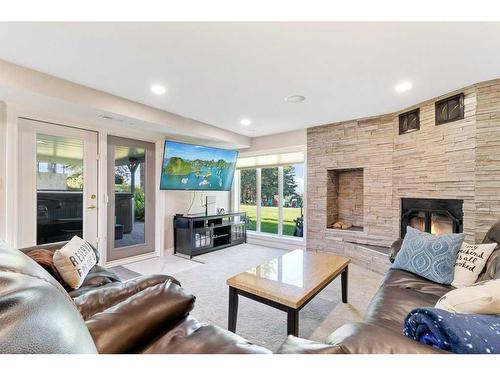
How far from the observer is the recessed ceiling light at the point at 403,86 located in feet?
7.85

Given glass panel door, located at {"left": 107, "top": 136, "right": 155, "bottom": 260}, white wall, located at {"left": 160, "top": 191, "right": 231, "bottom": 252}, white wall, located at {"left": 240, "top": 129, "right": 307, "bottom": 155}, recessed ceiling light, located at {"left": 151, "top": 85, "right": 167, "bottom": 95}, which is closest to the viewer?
recessed ceiling light, located at {"left": 151, "top": 85, "right": 167, "bottom": 95}

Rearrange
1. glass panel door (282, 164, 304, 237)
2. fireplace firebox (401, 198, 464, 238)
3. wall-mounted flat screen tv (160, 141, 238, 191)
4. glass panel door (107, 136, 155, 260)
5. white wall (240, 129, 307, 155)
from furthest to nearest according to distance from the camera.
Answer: glass panel door (282, 164, 304, 237)
white wall (240, 129, 307, 155)
wall-mounted flat screen tv (160, 141, 238, 191)
glass panel door (107, 136, 155, 260)
fireplace firebox (401, 198, 464, 238)

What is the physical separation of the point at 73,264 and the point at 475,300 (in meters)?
2.18

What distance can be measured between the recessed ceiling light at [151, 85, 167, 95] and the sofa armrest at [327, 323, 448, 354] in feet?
8.56

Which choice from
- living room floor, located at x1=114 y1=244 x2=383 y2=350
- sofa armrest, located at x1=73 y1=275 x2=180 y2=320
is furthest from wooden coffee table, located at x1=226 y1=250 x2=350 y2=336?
sofa armrest, located at x1=73 y1=275 x2=180 y2=320

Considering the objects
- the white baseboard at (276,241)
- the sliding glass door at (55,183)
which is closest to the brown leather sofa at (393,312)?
the white baseboard at (276,241)

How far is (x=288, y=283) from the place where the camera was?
5.79 ft

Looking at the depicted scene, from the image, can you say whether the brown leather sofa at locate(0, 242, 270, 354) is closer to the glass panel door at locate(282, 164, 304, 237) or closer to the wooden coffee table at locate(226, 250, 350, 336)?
the wooden coffee table at locate(226, 250, 350, 336)

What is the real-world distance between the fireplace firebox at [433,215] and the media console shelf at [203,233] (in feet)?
9.53

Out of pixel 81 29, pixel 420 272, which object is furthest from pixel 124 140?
pixel 420 272

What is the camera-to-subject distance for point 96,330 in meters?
0.79

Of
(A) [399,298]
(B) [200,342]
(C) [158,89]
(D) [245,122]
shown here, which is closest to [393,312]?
(A) [399,298]

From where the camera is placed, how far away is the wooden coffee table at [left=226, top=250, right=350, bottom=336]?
1523mm
